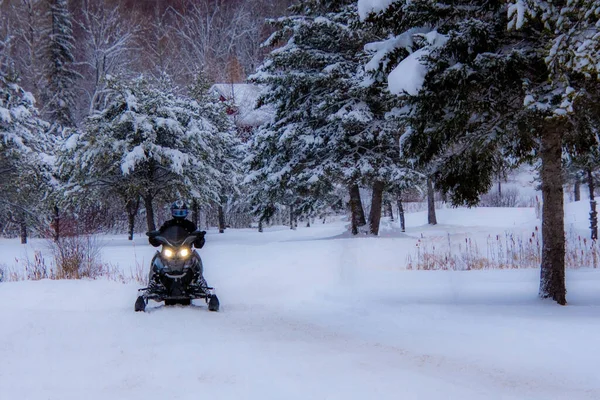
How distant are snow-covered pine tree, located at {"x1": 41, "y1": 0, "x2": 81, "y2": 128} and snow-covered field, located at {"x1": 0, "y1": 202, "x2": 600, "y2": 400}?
31.7 meters

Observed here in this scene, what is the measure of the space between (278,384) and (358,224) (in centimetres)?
1769

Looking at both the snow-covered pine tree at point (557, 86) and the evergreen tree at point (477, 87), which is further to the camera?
the evergreen tree at point (477, 87)

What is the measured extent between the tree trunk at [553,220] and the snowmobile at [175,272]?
507 cm

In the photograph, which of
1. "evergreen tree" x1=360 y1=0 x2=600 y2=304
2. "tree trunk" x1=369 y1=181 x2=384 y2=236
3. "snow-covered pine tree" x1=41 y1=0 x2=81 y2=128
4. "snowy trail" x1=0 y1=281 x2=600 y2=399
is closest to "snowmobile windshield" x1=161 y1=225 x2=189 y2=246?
"snowy trail" x1=0 y1=281 x2=600 y2=399

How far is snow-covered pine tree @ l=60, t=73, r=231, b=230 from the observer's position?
70.7 feet

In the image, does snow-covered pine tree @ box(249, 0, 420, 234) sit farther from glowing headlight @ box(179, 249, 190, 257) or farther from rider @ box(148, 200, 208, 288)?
glowing headlight @ box(179, 249, 190, 257)

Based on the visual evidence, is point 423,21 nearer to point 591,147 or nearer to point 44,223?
point 591,147

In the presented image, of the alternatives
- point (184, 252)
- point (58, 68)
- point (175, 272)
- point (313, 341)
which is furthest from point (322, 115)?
point (58, 68)

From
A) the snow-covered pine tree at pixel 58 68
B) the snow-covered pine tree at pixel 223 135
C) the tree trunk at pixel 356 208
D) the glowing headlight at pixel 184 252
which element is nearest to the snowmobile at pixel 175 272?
the glowing headlight at pixel 184 252

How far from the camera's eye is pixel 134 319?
716 cm

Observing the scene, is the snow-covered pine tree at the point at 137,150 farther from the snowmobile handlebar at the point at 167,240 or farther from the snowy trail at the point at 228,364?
the snowy trail at the point at 228,364

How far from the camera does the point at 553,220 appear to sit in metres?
8.10

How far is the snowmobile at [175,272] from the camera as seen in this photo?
791cm

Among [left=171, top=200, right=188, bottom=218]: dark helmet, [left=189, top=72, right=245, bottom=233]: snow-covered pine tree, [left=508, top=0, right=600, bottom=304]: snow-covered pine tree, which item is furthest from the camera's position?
[left=189, top=72, right=245, bottom=233]: snow-covered pine tree
